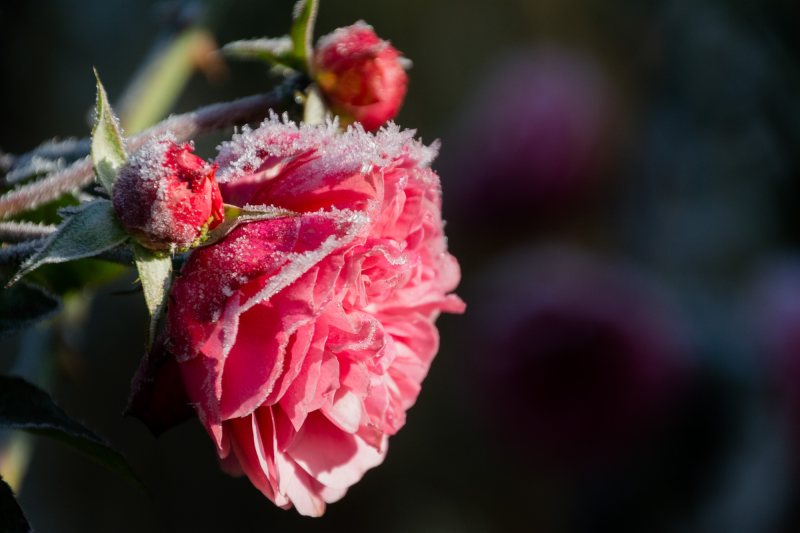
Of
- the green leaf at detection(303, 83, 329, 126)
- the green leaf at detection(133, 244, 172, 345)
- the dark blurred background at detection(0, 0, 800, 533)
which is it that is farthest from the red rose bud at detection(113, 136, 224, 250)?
the dark blurred background at detection(0, 0, 800, 533)

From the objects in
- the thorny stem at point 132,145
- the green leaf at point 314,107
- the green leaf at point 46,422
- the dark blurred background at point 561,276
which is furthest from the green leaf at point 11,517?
the dark blurred background at point 561,276

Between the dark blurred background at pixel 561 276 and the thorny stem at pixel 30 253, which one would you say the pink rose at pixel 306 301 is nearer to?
the thorny stem at pixel 30 253

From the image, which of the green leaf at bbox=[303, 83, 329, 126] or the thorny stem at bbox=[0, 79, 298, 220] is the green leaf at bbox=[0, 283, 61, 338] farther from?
the green leaf at bbox=[303, 83, 329, 126]

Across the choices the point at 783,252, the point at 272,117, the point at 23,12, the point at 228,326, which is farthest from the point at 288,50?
the point at 783,252

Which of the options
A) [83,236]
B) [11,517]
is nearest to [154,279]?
[83,236]

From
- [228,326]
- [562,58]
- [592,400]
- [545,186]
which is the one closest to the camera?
[228,326]

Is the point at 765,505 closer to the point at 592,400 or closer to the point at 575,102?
the point at 592,400

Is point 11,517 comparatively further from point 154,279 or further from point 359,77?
point 359,77

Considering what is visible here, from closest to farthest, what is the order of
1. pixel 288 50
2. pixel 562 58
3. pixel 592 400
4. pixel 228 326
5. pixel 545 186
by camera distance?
pixel 228 326 → pixel 288 50 → pixel 592 400 → pixel 545 186 → pixel 562 58
